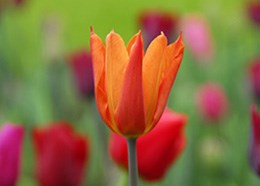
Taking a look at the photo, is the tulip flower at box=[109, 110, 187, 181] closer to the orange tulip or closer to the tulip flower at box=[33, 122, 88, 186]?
the tulip flower at box=[33, 122, 88, 186]

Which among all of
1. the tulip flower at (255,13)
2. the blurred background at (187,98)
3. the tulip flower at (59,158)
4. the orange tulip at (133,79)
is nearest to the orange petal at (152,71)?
the orange tulip at (133,79)

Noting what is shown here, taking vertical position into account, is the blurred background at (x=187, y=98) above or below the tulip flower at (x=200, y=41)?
below

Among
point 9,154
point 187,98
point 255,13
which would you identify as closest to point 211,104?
point 187,98

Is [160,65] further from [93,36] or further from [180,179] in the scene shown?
[180,179]

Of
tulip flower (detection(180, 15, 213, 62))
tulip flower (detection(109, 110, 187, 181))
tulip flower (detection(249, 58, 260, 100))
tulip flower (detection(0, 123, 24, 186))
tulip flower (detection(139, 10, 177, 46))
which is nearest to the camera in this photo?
tulip flower (detection(0, 123, 24, 186))

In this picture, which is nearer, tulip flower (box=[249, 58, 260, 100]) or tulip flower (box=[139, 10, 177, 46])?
tulip flower (box=[249, 58, 260, 100])

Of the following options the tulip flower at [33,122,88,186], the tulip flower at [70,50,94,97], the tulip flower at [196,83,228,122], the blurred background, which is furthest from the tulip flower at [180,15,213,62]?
the tulip flower at [33,122,88,186]

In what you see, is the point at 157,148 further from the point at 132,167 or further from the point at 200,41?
the point at 200,41

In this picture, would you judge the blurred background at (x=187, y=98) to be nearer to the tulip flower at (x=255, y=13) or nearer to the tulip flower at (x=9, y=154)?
the tulip flower at (x=255, y=13)

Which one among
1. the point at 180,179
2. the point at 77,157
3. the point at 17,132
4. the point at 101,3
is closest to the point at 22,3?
the point at 180,179
